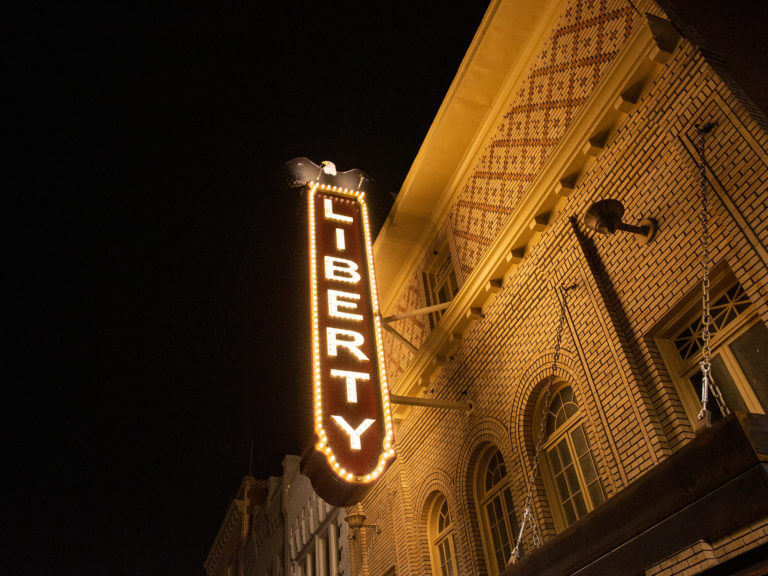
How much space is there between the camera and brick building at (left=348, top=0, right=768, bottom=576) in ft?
17.7

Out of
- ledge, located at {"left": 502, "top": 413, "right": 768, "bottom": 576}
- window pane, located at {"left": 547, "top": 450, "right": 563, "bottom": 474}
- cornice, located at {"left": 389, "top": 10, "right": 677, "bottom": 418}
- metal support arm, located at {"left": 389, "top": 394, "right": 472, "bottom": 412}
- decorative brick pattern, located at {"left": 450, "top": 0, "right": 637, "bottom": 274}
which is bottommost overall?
ledge, located at {"left": 502, "top": 413, "right": 768, "bottom": 576}

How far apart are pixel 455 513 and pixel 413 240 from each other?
20.0 ft

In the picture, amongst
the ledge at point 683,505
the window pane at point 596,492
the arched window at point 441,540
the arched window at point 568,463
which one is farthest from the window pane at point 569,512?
the ledge at point 683,505

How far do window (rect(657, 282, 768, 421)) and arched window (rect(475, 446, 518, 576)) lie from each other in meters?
3.60

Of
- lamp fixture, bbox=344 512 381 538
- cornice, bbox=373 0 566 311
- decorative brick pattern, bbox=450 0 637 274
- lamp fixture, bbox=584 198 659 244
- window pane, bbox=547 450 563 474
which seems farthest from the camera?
lamp fixture, bbox=344 512 381 538

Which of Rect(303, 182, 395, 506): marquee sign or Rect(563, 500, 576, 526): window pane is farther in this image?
Rect(303, 182, 395, 506): marquee sign

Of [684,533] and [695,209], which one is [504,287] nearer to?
[695,209]

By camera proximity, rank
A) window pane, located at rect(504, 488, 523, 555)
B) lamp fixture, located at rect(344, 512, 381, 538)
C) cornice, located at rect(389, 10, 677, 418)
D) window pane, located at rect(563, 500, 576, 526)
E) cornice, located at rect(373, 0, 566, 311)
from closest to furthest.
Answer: cornice, located at rect(389, 10, 677, 418) < window pane, located at rect(563, 500, 576, 526) < window pane, located at rect(504, 488, 523, 555) < cornice, located at rect(373, 0, 566, 311) < lamp fixture, located at rect(344, 512, 381, 538)

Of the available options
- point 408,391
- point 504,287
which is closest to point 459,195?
point 504,287

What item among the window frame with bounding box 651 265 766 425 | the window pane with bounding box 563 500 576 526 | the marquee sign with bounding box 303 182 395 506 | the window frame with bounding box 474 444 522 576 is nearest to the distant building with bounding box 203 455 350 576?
the window frame with bounding box 474 444 522 576

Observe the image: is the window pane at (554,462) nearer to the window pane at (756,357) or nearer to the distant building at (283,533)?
the window pane at (756,357)

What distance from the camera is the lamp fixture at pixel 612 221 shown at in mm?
7652

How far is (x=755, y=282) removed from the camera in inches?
249

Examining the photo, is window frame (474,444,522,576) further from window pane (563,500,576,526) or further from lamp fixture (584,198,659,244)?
lamp fixture (584,198,659,244)
